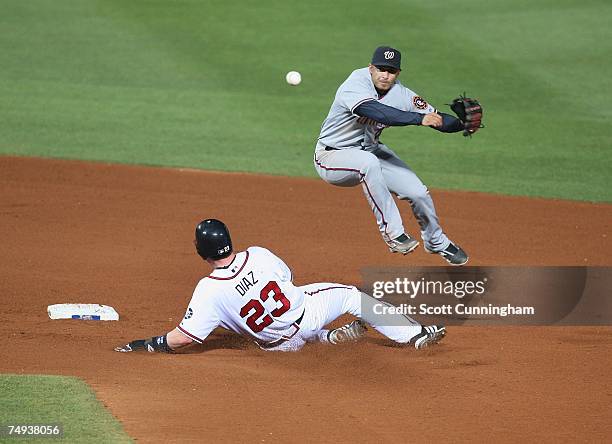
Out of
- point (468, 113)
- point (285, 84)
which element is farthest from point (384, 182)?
point (285, 84)

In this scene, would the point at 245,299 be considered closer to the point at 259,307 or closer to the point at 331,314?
the point at 259,307

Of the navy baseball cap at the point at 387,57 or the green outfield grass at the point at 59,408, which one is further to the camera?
the navy baseball cap at the point at 387,57

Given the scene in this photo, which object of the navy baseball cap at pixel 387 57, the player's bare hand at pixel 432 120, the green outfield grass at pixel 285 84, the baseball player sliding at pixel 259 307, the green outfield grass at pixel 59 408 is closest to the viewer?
the green outfield grass at pixel 59 408

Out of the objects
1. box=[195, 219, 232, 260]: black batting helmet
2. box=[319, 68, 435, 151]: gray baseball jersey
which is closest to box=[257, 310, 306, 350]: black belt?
box=[195, 219, 232, 260]: black batting helmet

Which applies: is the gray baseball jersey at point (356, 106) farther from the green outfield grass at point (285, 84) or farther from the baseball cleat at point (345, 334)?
the green outfield grass at point (285, 84)

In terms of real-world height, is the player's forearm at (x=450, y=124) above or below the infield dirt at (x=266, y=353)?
above

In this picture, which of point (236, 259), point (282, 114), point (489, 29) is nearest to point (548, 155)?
point (282, 114)

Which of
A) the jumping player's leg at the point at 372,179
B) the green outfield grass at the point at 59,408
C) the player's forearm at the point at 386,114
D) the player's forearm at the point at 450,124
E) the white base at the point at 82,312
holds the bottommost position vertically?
the green outfield grass at the point at 59,408

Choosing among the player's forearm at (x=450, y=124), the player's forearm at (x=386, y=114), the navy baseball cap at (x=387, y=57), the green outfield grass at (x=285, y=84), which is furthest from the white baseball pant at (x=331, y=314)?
the green outfield grass at (x=285, y=84)
